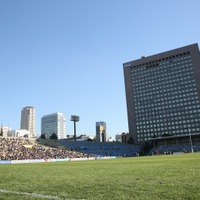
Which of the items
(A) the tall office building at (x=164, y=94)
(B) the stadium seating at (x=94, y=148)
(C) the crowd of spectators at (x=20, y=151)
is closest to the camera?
(C) the crowd of spectators at (x=20, y=151)

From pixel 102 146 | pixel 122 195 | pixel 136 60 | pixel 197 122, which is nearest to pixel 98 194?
pixel 122 195

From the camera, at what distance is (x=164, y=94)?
175 m

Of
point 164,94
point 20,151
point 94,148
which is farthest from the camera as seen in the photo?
point 164,94

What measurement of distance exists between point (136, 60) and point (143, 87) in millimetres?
22695

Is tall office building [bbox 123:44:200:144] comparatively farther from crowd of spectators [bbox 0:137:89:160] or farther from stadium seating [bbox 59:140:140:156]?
crowd of spectators [bbox 0:137:89:160]

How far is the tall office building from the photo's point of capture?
16388 cm

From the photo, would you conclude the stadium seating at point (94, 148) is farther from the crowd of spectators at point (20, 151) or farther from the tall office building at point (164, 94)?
the tall office building at point (164, 94)

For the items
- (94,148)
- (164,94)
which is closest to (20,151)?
(94,148)

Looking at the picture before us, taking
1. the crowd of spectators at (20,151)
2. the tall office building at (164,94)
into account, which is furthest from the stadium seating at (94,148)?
the tall office building at (164,94)

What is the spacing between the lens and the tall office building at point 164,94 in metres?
164

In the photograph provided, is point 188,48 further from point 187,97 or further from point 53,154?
point 53,154

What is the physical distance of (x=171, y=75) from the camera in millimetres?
A: 175500

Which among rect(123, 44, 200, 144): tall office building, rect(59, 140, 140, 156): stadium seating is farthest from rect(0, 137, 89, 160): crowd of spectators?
rect(123, 44, 200, 144): tall office building

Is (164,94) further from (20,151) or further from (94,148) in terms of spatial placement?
(20,151)
